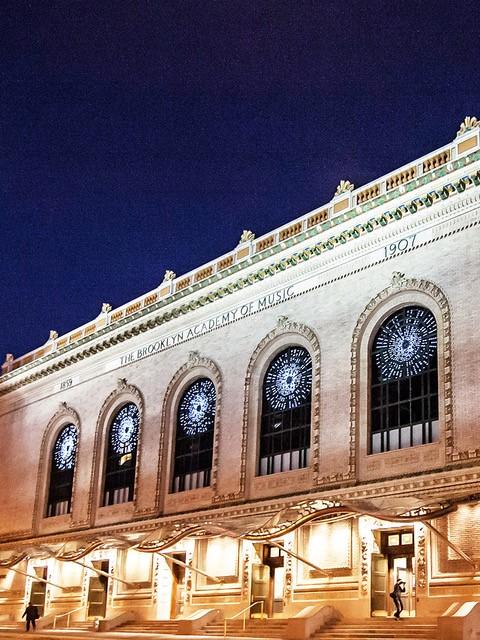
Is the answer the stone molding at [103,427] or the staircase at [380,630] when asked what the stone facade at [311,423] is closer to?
the stone molding at [103,427]

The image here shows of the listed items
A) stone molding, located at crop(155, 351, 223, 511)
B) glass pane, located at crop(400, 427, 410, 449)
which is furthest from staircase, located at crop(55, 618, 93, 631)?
glass pane, located at crop(400, 427, 410, 449)

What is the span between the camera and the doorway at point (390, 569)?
25250mm

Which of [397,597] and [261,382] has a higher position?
[261,382]

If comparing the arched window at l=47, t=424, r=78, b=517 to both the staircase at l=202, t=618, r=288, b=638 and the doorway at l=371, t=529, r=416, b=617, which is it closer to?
the staircase at l=202, t=618, r=288, b=638

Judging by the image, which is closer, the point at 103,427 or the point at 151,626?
the point at 151,626

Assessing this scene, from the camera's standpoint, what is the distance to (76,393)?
41.8 m

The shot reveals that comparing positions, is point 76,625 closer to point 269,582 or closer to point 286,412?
point 269,582

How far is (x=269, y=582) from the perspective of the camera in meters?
29.4

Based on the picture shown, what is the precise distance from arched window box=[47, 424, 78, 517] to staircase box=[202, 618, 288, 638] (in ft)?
44.4

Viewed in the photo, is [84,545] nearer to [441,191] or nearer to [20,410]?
[20,410]

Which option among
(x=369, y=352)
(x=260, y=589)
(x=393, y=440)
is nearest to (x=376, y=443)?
(x=393, y=440)

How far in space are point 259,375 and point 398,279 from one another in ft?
22.1

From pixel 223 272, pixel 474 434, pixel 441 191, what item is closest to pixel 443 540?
pixel 474 434

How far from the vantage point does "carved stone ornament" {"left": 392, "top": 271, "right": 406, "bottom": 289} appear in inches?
1073
